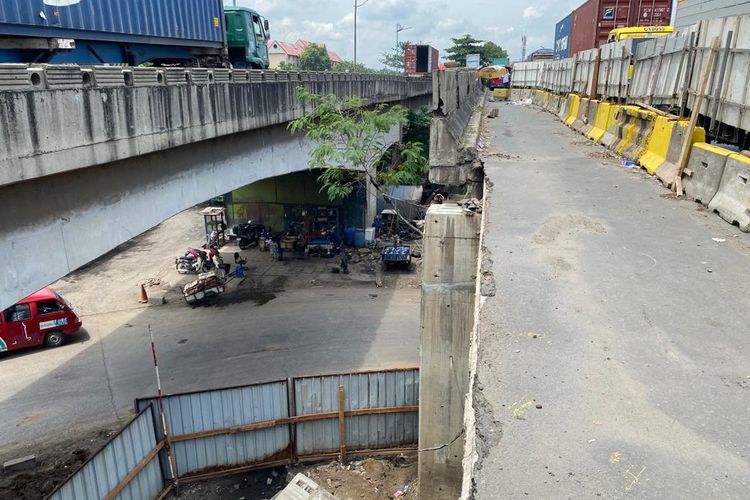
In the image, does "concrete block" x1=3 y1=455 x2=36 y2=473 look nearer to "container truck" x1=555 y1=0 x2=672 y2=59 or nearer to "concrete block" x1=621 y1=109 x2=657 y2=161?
"concrete block" x1=621 y1=109 x2=657 y2=161

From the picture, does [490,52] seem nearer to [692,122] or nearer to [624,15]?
[624,15]

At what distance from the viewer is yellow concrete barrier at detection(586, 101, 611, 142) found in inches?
546

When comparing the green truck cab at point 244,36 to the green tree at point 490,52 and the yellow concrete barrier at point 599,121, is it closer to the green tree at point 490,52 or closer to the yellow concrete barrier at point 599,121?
the yellow concrete barrier at point 599,121

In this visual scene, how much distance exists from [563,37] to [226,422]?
39.8m

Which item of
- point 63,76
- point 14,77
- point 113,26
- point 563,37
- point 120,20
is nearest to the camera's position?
point 14,77

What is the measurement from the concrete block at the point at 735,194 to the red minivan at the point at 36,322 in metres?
15.0

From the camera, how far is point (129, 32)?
13.4m

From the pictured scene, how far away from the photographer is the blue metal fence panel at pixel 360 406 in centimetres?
939

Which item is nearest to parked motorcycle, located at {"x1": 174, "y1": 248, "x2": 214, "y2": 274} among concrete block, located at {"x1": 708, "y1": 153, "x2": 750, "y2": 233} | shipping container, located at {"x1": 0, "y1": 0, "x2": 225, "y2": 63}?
shipping container, located at {"x1": 0, "y1": 0, "x2": 225, "y2": 63}

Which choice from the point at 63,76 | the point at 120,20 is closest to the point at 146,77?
the point at 63,76

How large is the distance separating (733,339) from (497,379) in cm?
200

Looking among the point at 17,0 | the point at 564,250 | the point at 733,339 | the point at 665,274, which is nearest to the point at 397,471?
the point at 564,250

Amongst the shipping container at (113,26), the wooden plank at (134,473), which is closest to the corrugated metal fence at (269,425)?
the wooden plank at (134,473)

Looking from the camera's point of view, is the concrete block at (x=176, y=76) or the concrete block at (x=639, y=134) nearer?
the concrete block at (x=176, y=76)
